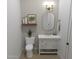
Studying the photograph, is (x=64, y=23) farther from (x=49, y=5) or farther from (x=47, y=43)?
(x=49, y=5)

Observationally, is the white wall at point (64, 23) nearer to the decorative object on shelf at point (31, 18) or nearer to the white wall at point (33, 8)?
the white wall at point (33, 8)

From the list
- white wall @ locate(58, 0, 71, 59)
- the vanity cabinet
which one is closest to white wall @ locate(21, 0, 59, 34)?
the vanity cabinet

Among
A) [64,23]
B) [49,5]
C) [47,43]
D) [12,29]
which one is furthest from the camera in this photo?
[49,5]

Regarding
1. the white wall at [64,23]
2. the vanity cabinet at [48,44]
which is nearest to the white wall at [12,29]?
the white wall at [64,23]

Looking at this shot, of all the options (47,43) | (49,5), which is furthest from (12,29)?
(49,5)

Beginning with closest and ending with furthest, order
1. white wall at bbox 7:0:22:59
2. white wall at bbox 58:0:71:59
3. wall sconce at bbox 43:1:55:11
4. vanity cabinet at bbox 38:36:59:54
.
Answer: white wall at bbox 7:0:22:59 → white wall at bbox 58:0:71:59 → vanity cabinet at bbox 38:36:59:54 → wall sconce at bbox 43:1:55:11

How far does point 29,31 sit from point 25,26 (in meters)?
0.27

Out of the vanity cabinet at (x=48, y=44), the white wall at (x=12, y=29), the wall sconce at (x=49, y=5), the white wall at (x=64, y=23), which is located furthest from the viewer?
the wall sconce at (x=49, y=5)

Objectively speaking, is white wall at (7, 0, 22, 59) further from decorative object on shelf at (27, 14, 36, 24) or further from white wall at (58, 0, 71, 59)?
decorative object on shelf at (27, 14, 36, 24)

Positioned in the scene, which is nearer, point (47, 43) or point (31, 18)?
point (47, 43)

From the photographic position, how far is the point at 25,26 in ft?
15.9

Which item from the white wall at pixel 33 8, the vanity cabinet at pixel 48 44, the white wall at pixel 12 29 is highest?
the white wall at pixel 33 8

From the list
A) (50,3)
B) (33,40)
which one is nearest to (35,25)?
(33,40)
